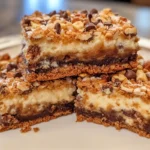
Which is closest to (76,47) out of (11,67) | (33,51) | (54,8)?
(33,51)

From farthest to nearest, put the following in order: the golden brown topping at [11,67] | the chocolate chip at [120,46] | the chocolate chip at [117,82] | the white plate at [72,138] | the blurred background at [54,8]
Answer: the blurred background at [54,8]
the golden brown topping at [11,67]
the chocolate chip at [120,46]
the chocolate chip at [117,82]
the white plate at [72,138]

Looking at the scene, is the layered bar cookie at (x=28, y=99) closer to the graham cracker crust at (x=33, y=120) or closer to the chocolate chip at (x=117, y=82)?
the graham cracker crust at (x=33, y=120)

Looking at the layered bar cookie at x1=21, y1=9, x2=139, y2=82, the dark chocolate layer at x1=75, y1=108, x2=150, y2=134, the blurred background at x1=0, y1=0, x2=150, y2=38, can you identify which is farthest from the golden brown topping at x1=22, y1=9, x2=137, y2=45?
the blurred background at x1=0, y1=0, x2=150, y2=38

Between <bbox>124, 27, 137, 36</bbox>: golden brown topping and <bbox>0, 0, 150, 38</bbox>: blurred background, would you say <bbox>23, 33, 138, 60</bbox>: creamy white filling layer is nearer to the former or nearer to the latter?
<bbox>124, 27, 137, 36</bbox>: golden brown topping

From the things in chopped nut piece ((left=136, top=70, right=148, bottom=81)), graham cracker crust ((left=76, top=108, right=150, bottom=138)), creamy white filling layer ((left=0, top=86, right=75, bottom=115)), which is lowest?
graham cracker crust ((left=76, top=108, right=150, bottom=138))

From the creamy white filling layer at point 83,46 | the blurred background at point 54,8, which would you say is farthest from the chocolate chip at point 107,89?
the blurred background at point 54,8

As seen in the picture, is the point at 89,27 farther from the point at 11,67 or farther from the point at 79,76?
the point at 11,67
